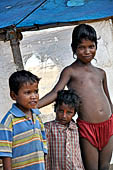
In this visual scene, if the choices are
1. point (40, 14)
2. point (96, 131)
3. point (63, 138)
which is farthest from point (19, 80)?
point (40, 14)

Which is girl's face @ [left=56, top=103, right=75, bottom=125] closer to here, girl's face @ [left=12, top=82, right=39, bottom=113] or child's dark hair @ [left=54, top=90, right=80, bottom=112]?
child's dark hair @ [left=54, top=90, right=80, bottom=112]

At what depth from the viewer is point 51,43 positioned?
428 cm

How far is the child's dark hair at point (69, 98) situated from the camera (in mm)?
2864

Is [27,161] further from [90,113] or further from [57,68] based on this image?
[57,68]

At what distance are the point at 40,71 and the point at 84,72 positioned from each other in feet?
4.14

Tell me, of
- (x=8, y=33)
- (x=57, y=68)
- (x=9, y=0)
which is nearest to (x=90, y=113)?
(x=8, y=33)

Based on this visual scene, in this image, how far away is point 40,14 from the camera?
349cm

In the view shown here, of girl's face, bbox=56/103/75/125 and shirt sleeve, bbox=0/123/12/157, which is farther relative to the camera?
girl's face, bbox=56/103/75/125

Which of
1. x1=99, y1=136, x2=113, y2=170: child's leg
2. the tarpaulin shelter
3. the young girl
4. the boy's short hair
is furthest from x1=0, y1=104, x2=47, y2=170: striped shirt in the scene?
the tarpaulin shelter

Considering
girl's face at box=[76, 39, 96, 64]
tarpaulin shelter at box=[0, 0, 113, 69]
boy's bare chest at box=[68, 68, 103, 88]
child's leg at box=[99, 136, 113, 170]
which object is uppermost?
tarpaulin shelter at box=[0, 0, 113, 69]

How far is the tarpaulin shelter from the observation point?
131 inches

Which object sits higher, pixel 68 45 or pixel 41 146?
pixel 68 45

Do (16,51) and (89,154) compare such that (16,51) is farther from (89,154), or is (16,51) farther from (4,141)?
(4,141)

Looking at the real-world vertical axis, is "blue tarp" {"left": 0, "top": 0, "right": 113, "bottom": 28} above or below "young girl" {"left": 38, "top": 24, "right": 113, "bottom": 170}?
above
